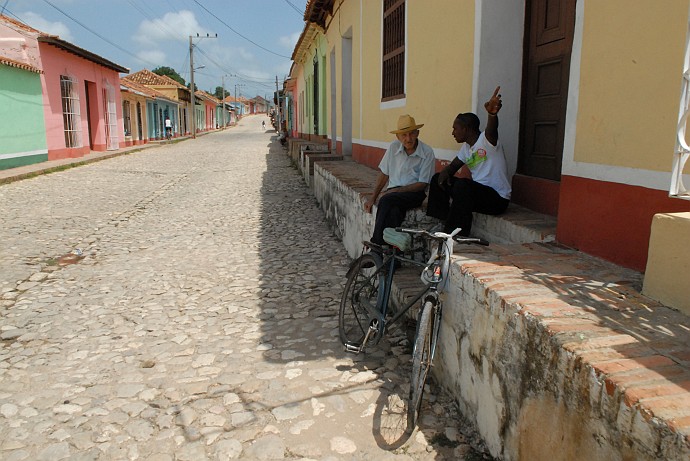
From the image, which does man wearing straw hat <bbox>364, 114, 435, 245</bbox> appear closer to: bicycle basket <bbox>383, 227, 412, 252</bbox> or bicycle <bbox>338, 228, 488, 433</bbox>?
bicycle <bbox>338, 228, 488, 433</bbox>

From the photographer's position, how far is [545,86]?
4.05 meters

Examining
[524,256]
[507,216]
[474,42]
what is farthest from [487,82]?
[524,256]

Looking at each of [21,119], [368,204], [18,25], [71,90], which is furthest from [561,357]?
[71,90]

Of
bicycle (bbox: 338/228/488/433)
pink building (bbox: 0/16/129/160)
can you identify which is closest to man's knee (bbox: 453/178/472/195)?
bicycle (bbox: 338/228/488/433)

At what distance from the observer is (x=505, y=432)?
2205 mm

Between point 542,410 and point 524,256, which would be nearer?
point 542,410

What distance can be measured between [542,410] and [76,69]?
21.1 metres

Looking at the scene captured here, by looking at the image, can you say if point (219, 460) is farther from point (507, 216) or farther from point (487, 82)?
point (487, 82)

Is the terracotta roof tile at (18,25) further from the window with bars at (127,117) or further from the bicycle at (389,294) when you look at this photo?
the bicycle at (389,294)

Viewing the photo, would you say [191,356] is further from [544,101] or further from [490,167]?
[544,101]

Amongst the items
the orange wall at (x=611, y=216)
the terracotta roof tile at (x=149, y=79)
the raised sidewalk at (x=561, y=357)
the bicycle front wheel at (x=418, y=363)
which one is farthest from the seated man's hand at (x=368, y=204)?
the terracotta roof tile at (x=149, y=79)

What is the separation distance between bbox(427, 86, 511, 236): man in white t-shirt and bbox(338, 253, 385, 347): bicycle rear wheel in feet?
2.09

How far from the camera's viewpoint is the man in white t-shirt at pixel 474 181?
372 centimetres

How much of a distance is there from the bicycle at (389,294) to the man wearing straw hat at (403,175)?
584 mm
